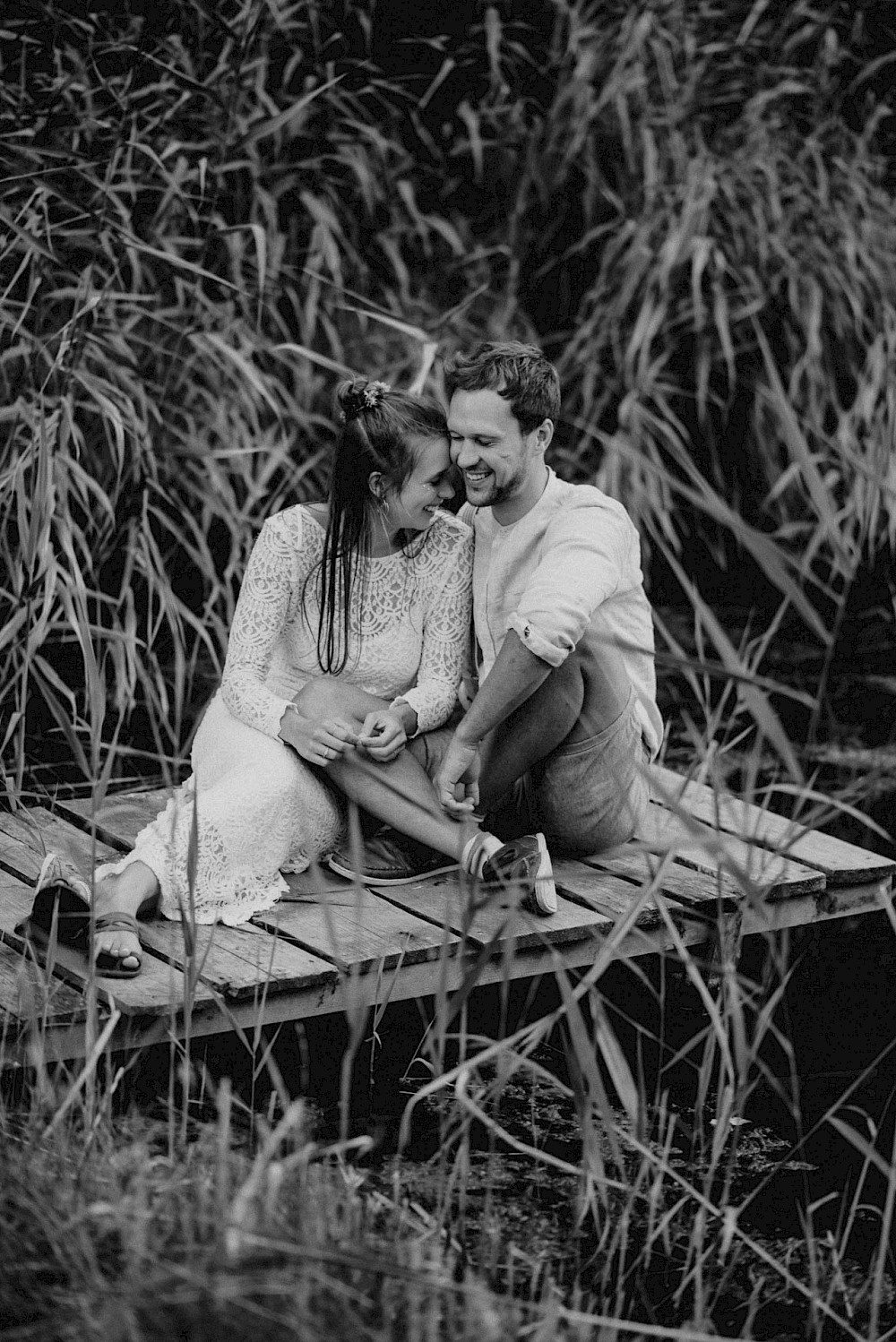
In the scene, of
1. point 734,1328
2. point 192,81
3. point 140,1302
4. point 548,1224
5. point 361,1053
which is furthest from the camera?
point 192,81

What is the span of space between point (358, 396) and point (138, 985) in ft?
3.21

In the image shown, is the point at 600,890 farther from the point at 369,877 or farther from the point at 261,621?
the point at 261,621

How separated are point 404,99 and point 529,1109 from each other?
10.6 feet

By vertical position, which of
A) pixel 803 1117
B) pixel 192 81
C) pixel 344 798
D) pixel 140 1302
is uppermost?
pixel 192 81

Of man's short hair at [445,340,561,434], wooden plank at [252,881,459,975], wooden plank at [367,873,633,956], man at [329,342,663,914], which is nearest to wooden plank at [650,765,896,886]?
man at [329,342,663,914]

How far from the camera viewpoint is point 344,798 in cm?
282

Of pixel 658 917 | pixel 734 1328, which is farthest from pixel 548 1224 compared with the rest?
pixel 658 917

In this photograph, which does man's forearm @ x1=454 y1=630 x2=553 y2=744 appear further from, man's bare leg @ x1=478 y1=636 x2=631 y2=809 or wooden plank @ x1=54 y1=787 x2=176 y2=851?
wooden plank @ x1=54 y1=787 x2=176 y2=851

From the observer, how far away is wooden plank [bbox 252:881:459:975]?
2.48 m

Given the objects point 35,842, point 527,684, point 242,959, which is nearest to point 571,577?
point 527,684

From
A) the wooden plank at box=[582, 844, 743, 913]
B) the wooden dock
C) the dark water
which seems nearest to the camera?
the dark water

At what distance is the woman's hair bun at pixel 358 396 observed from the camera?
2689 mm

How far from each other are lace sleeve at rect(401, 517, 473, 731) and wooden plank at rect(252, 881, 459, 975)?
340 mm

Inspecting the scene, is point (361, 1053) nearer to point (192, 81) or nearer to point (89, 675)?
point (89, 675)
